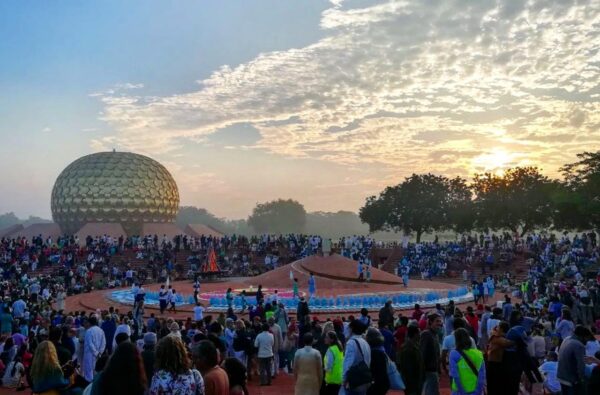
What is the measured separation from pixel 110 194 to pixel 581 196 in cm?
4105

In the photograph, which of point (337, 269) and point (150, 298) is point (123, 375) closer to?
point (150, 298)

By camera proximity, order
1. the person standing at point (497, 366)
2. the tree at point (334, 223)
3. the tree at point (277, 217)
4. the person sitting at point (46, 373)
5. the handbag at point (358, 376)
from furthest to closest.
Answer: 1. the tree at point (334, 223)
2. the tree at point (277, 217)
3. the person standing at point (497, 366)
4. the handbag at point (358, 376)
5. the person sitting at point (46, 373)

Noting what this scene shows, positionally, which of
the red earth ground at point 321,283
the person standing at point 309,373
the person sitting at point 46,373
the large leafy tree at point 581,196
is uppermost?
the large leafy tree at point 581,196

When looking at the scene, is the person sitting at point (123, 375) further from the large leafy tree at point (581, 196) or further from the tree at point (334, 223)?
the tree at point (334, 223)

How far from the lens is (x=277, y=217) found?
121750 mm

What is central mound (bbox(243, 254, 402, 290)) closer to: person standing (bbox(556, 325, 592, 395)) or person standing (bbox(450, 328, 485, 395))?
person standing (bbox(556, 325, 592, 395))

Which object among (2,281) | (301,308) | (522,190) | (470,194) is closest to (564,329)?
(301,308)

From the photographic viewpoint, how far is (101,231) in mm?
48031

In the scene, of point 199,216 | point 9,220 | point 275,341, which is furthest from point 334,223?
point 275,341

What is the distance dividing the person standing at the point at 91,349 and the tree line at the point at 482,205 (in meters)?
35.5

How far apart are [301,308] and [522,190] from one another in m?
41.5

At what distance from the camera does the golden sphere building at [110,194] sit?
51.7 meters

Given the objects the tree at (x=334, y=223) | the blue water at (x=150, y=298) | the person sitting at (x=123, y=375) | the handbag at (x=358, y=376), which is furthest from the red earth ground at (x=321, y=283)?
the tree at (x=334, y=223)

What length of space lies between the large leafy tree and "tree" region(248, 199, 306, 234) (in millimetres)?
83829
